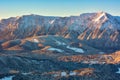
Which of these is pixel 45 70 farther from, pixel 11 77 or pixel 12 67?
pixel 11 77

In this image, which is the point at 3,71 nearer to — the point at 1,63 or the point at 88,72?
the point at 1,63

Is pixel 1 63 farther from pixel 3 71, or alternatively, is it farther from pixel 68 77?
pixel 68 77

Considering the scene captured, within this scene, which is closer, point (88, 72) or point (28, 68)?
point (88, 72)

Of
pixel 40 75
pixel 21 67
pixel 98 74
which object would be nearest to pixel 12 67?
pixel 21 67

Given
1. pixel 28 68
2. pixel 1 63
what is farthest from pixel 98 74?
pixel 1 63

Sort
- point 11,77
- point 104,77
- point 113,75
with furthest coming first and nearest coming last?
point 113,75 → point 104,77 → point 11,77

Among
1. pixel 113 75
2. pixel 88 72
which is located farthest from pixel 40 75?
pixel 113 75

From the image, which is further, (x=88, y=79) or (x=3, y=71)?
(x=3, y=71)

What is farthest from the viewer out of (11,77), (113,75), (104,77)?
(113,75)
